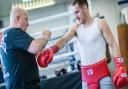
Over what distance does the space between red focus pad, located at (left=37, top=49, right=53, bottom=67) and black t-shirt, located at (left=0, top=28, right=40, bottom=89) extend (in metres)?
0.11

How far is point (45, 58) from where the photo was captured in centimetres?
252

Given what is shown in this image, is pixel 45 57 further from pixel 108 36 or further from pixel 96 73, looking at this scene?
pixel 108 36

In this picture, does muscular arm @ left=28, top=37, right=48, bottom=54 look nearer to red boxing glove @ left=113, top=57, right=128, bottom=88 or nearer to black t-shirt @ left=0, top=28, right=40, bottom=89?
black t-shirt @ left=0, top=28, right=40, bottom=89

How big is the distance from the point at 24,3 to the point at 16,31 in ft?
18.9

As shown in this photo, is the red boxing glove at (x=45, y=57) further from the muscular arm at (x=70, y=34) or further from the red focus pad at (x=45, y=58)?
the muscular arm at (x=70, y=34)

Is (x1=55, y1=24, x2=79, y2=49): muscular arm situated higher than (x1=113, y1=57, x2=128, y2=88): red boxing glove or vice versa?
(x1=55, y1=24, x2=79, y2=49): muscular arm

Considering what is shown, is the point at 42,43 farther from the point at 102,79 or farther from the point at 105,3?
the point at 105,3

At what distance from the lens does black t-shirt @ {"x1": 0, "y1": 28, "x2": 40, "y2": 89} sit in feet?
7.73

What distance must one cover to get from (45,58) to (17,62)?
0.27 m

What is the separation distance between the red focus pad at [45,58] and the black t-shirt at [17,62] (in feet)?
0.37

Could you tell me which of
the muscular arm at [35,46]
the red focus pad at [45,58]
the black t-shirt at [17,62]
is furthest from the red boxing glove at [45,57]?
the muscular arm at [35,46]

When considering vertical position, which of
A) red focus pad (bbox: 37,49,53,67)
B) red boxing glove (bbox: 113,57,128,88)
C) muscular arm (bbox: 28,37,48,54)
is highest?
muscular arm (bbox: 28,37,48,54)

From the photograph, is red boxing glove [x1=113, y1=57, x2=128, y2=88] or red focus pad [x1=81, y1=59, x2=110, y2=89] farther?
red focus pad [x1=81, y1=59, x2=110, y2=89]

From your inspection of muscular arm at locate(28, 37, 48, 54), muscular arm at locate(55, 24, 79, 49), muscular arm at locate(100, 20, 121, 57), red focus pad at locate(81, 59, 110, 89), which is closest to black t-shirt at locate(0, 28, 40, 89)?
muscular arm at locate(28, 37, 48, 54)
